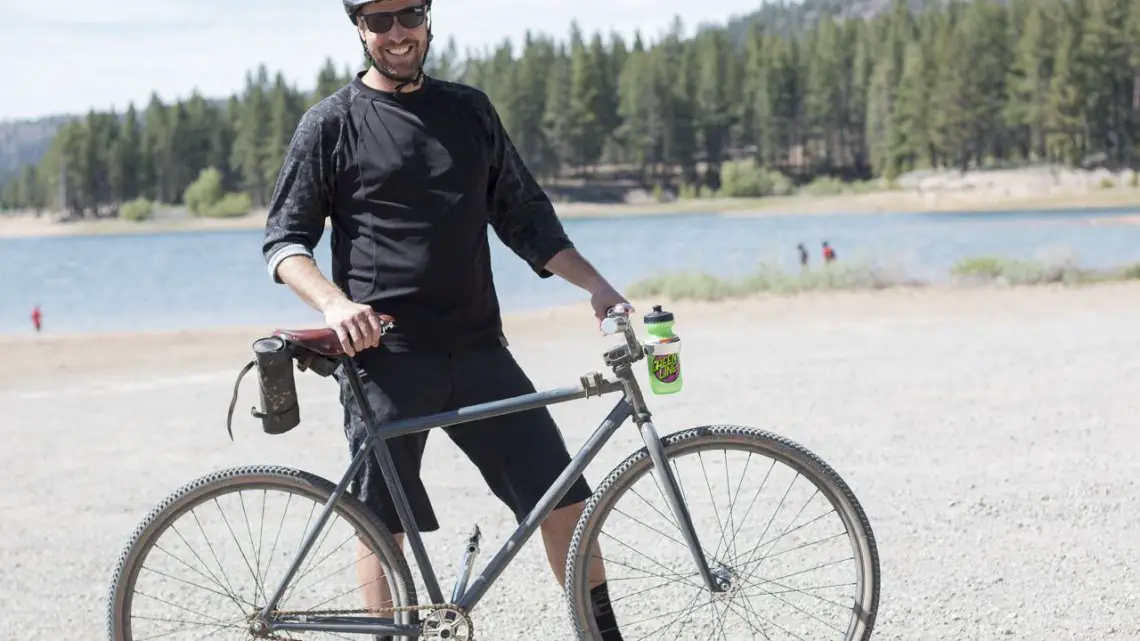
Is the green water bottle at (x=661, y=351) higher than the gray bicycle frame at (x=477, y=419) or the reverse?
higher

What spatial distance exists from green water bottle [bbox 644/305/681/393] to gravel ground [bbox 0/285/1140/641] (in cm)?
150

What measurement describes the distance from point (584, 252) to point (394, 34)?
46.8 m

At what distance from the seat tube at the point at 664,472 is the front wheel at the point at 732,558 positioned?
0.03 metres

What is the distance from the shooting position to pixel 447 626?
329 cm

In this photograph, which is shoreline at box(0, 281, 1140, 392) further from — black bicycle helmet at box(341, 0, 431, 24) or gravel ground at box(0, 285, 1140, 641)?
black bicycle helmet at box(341, 0, 431, 24)

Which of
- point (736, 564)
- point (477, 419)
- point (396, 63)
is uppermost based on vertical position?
point (396, 63)

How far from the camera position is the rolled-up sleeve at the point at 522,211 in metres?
3.52

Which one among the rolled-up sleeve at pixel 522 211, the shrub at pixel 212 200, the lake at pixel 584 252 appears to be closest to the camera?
the rolled-up sleeve at pixel 522 211

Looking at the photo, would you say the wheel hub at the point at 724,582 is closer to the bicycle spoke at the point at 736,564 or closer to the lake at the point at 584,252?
the bicycle spoke at the point at 736,564

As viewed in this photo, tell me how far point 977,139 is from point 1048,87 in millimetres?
6821

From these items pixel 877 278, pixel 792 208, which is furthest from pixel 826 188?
pixel 877 278

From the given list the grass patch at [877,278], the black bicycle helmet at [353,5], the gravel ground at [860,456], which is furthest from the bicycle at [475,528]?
the grass patch at [877,278]

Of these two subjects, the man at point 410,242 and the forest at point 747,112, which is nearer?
the man at point 410,242

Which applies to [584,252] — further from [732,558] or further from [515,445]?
[515,445]
